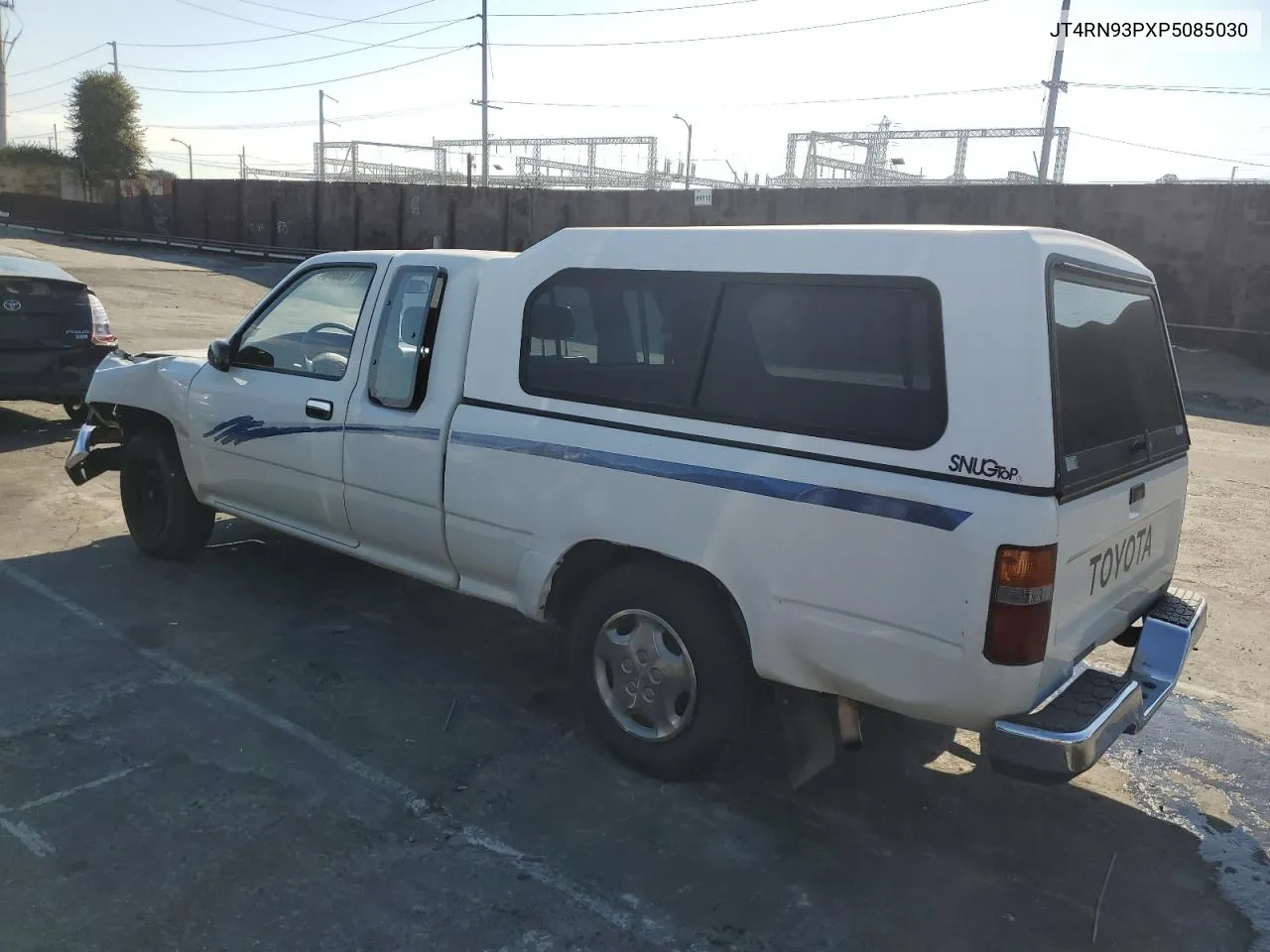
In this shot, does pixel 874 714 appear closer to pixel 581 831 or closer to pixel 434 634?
pixel 581 831

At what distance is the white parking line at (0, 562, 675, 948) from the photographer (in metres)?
2.91

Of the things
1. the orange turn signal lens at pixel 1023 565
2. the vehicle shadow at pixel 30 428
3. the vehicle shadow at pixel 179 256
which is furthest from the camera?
the vehicle shadow at pixel 179 256

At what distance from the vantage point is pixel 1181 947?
2.91m

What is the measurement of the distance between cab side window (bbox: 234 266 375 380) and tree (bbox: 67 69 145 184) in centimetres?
4687

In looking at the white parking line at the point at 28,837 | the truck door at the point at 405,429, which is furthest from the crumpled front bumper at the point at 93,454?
the white parking line at the point at 28,837

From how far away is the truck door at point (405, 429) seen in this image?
4262mm

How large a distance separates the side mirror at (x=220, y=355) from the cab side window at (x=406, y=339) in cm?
116

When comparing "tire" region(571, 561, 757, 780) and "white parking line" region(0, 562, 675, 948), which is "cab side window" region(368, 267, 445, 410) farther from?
"white parking line" region(0, 562, 675, 948)

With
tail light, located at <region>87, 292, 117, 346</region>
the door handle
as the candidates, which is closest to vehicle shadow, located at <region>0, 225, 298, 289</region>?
tail light, located at <region>87, 292, 117, 346</region>

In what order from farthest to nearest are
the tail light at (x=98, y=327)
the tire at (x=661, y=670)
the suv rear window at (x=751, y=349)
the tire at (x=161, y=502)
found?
the tail light at (x=98, y=327)
the tire at (x=161, y=502)
the tire at (x=661, y=670)
the suv rear window at (x=751, y=349)

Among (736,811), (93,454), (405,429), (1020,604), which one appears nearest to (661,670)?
(736,811)

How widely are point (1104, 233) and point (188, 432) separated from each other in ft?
58.2

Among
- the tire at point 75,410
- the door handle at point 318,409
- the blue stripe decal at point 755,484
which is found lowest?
the tire at point 75,410

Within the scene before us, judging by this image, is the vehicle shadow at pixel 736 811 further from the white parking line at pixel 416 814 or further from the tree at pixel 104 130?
the tree at pixel 104 130
